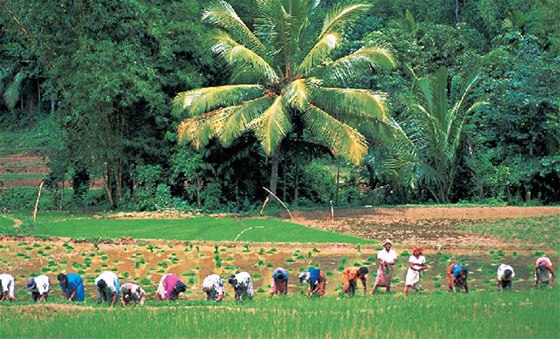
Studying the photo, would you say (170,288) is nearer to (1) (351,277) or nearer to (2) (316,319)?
(1) (351,277)

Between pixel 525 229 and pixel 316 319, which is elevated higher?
pixel 525 229

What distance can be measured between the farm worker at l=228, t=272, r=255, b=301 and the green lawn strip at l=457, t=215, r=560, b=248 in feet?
26.0

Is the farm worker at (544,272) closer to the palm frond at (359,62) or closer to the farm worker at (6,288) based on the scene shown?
the farm worker at (6,288)

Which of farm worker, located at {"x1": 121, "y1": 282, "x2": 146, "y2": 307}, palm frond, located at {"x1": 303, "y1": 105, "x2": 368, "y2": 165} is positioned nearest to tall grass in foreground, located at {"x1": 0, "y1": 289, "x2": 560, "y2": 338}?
farm worker, located at {"x1": 121, "y1": 282, "x2": 146, "y2": 307}

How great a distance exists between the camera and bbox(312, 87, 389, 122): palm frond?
23961mm

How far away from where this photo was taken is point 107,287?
539 inches

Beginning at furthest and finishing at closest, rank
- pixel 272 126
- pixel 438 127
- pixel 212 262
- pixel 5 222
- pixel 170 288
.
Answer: pixel 438 127 < pixel 5 222 < pixel 272 126 < pixel 212 262 < pixel 170 288

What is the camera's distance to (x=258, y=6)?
24.8 m

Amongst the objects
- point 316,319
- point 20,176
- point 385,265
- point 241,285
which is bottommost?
point 316,319

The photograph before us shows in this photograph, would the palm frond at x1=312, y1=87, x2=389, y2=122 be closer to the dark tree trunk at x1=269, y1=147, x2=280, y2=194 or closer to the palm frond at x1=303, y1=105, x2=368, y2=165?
the palm frond at x1=303, y1=105, x2=368, y2=165

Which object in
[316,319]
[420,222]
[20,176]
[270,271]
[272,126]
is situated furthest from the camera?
[20,176]

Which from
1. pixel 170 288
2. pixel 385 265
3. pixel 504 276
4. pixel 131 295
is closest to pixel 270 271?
pixel 385 265

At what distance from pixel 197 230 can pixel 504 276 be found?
931 centimetres

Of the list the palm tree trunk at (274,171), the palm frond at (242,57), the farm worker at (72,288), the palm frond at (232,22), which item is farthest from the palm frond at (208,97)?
the farm worker at (72,288)
